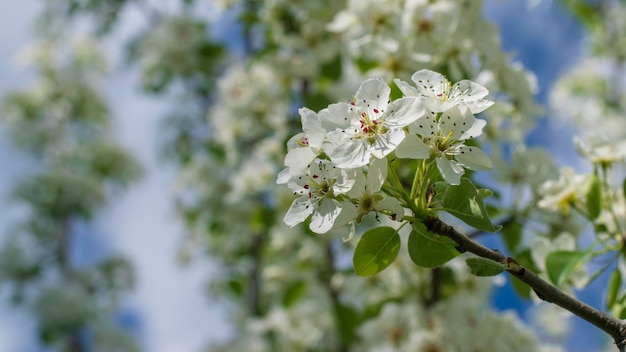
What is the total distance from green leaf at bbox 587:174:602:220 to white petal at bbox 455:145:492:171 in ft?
1.69

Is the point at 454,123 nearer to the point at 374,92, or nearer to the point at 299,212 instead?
the point at 374,92

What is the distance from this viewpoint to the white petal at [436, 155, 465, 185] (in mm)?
800

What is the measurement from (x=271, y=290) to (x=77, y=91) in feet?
14.7

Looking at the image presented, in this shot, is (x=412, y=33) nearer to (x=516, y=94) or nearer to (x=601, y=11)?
(x=516, y=94)

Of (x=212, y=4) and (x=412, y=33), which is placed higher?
(x=212, y=4)

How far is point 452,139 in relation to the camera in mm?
831

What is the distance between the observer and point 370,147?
80 centimetres

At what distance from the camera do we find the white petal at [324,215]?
800 mm

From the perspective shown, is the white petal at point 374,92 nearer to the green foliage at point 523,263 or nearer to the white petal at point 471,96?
the white petal at point 471,96

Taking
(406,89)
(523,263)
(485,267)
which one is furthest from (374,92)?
(523,263)

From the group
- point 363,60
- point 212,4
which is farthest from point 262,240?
point 363,60

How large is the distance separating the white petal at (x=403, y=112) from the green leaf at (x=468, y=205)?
0.35ft

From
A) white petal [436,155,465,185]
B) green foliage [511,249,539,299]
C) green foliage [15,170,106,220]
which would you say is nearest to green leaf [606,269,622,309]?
green foliage [511,249,539,299]

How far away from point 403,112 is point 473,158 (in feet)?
0.42
